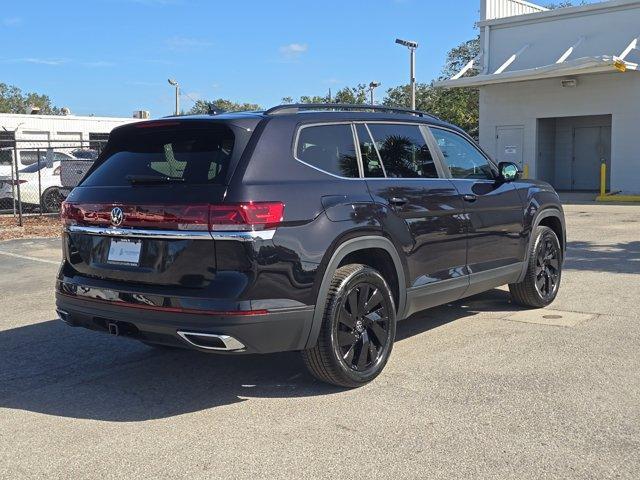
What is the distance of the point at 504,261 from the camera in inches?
248

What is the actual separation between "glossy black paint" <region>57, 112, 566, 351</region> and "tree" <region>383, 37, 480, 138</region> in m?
25.7

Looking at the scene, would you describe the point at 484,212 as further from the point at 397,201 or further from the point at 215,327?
the point at 215,327

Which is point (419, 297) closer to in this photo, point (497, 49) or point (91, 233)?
point (91, 233)

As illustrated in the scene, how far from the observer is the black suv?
13.3 ft

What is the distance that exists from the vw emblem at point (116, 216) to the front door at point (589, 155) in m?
25.3

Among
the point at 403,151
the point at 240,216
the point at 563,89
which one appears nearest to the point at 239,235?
the point at 240,216

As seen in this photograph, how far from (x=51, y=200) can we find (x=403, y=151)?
48.7 ft

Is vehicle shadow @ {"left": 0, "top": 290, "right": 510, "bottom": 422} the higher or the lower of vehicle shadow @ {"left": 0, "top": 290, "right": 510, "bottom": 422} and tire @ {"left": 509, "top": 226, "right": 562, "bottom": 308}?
the lower

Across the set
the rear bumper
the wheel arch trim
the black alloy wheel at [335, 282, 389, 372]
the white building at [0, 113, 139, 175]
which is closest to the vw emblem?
the rear bumper

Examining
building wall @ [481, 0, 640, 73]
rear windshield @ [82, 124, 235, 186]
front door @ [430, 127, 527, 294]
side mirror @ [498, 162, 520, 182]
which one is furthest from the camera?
building wall @ [481, 0, 640, 73]

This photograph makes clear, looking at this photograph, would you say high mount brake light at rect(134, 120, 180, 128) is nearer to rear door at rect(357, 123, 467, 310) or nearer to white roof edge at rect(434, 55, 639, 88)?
rear door at rect(357, 123, 467, 310)

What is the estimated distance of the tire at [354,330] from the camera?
4.46 meters

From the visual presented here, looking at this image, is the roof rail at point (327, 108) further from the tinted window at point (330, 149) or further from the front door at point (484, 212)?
the front door at point (484, 212)

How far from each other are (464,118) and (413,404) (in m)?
34.7
